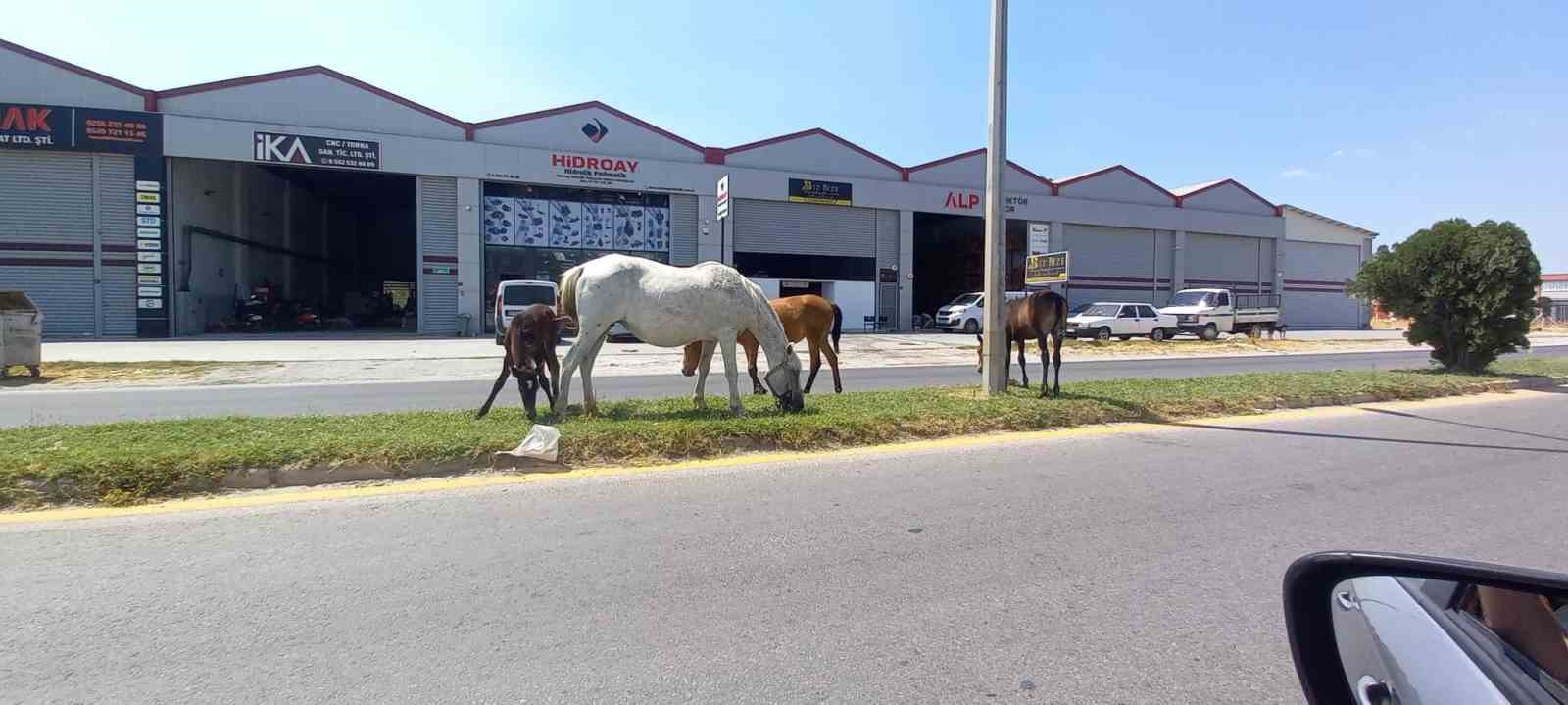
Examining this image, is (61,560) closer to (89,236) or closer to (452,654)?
(452,654)

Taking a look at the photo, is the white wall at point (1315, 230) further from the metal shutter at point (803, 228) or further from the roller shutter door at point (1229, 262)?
the metal shutter at point (803, 228)

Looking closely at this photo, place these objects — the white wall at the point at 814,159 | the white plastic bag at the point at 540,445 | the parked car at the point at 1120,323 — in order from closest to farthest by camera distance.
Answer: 1. the white plastic bag at the point at 540,445
2. the parked car at the point at 1120,323
3. the white wall at the point at 814,159

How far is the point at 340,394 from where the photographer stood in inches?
472

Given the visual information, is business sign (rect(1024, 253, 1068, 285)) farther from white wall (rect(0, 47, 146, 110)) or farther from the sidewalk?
white wall (rect(0, 47, 146, 110))

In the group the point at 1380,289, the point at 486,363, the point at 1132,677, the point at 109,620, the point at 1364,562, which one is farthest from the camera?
the point at 486,363

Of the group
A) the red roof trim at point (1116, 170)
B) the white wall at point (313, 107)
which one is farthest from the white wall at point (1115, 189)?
the white wall at point (313, 107)

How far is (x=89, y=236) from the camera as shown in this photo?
26.2 metres

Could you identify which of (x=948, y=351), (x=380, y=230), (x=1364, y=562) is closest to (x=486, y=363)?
(x=948, y=351)

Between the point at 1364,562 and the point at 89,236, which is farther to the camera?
the point at 89,236

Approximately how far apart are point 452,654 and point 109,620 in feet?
5.18

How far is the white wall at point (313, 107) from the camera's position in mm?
26984

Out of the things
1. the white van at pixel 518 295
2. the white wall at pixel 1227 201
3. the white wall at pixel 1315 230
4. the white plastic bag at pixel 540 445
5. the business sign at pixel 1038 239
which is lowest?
the white plastic bag at pixel 540 445

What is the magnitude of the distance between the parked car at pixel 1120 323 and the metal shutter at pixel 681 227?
1643 cm

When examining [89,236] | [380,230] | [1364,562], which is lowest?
[1364,562]
